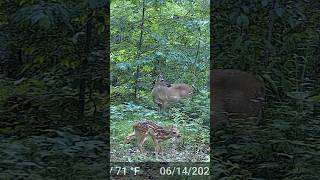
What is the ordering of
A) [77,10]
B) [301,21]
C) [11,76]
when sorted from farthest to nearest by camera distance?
[11,76] → [301,21] → [77,10]

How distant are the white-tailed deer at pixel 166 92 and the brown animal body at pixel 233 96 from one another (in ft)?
1.01

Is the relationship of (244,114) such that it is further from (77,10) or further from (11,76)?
(11,76)

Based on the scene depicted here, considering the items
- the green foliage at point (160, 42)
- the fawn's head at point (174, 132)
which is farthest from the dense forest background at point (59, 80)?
the fawn's head at point (174, 132)

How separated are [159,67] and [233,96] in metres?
0.71

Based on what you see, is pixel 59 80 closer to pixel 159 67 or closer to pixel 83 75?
pixel 83 75

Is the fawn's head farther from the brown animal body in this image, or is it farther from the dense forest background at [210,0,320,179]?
the brown animal body

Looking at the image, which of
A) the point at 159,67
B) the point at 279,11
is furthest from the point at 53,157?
the point at 279,11

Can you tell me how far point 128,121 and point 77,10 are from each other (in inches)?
40.7

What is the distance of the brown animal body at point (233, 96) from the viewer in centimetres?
431

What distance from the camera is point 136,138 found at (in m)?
3.80

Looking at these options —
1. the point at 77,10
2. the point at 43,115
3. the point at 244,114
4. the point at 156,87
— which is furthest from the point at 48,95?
the point at 244,114

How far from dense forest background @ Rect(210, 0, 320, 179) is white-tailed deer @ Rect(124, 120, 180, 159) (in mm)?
332

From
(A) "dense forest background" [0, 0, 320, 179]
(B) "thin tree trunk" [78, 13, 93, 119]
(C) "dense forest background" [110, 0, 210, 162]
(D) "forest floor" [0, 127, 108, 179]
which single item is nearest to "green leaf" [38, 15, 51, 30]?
(A) "dense forest background" [0, 0, 320, 179]

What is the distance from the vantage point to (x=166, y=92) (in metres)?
3.95
